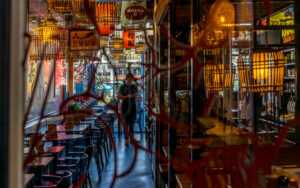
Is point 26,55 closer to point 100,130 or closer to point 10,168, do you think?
point 10,168

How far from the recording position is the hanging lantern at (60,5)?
3.81 m

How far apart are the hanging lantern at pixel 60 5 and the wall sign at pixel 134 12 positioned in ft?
3.60

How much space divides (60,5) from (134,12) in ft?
4.33

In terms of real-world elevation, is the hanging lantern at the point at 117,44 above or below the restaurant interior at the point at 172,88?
above

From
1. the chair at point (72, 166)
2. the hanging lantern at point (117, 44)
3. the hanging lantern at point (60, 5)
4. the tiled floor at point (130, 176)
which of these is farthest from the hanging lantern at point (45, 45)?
the tiled floor at point (130, 176)

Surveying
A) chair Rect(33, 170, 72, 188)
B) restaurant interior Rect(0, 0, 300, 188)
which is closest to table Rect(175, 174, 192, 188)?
restaurant interior Rect(0, 0, 300, 188)

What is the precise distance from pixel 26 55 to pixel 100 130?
5.34 metres

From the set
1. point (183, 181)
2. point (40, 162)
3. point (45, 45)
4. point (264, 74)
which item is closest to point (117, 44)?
point (40, 162)

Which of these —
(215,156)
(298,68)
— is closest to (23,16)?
(215,156)

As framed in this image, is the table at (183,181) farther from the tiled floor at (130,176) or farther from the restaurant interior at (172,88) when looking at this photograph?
the tiled floor at (130,176)

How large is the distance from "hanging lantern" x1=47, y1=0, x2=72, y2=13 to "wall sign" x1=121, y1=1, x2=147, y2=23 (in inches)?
43.2

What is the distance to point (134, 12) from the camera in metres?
4.83

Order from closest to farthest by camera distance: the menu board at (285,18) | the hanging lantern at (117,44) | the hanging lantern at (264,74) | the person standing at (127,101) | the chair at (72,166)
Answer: the person standing at (127,101) → the hanging lantern at (264,74) → the menu board at (285,18) → the chair at (72,166) → the hanging lantern at (117,44)

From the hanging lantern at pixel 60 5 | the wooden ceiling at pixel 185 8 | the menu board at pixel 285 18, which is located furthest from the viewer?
the hanging lantern at pixel 60 5
